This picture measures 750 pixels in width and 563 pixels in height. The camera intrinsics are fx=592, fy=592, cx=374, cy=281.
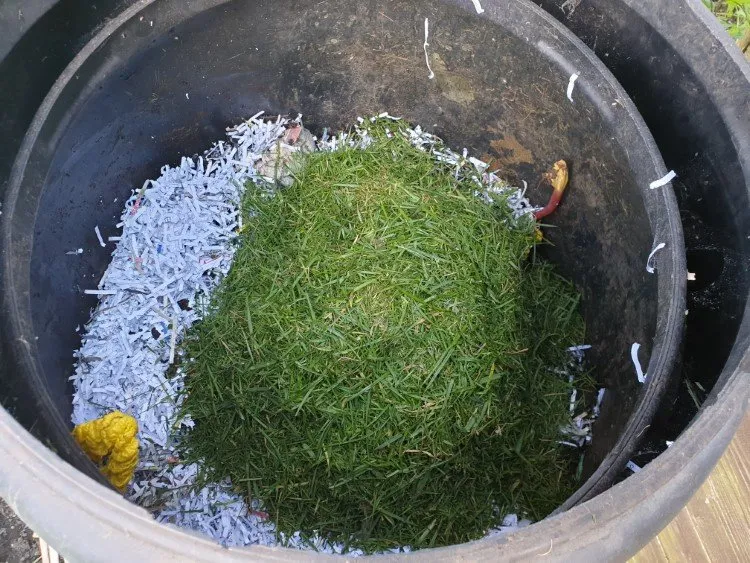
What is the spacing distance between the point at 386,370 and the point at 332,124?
0.99m

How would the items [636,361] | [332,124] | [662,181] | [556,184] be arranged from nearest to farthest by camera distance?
1. [662,181]
2. [636,361]
3. [556,184]
4. [332,124]

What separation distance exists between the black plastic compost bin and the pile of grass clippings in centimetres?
19

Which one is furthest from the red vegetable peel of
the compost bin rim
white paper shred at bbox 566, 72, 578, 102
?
the compost bin rim

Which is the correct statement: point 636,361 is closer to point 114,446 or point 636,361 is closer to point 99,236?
point 114,446

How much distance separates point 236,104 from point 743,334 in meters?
1.67

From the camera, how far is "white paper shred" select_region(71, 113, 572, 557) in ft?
5.31

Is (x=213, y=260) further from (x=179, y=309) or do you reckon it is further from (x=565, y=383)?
(x=565, y=383)

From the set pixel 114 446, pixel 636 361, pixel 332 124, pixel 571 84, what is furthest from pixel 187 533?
pixel 332 124

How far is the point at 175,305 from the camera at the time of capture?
188 centimetres

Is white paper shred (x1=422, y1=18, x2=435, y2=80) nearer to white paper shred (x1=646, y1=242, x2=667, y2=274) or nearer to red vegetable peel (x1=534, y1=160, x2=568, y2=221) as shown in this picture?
red vegetable peel (x1=534, y1=160, x2=568, y2=221)

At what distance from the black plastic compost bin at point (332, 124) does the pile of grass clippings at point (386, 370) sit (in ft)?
0.62

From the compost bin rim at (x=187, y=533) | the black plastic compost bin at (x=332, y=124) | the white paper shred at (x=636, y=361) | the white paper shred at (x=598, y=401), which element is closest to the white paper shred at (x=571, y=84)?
the black plastic compost bin at (x=332, y=124)

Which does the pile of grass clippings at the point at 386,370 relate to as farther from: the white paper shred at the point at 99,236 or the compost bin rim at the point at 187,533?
the compost bin rim at the point at 187,533

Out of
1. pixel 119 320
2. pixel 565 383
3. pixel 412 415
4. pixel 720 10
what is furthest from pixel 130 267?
pixel 720 10
